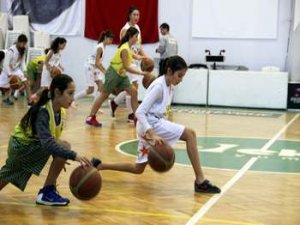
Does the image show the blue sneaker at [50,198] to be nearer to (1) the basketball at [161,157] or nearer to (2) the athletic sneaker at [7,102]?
(1) the basketball at [161,157]

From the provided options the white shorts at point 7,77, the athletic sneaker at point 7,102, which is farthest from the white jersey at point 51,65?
the athletic sneaker at point 7,102

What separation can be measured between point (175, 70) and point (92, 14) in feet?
41.0

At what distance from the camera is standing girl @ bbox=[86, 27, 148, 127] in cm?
969

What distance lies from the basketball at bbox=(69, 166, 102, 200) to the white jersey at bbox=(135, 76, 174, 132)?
874 mm

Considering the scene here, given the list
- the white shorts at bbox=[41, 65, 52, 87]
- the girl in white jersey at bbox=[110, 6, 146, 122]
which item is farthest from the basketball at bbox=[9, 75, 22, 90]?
the girl in white jersey at bbox=[110, 6, 146, 122]

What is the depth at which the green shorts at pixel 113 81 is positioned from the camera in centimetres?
1010

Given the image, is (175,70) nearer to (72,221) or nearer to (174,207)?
(174,207)

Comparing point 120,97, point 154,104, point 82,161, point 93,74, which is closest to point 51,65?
point 93,74

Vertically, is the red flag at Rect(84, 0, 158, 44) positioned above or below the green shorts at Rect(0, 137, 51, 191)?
above

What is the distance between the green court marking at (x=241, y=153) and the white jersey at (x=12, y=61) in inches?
221

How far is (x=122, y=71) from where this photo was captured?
10047 millimetres

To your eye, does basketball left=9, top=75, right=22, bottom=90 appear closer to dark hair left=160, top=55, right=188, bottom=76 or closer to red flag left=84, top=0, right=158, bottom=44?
red flag left=84, top=0, right=158, bottom=44

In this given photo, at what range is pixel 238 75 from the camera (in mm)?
15125

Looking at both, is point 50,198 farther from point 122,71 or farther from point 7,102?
point 7,102
